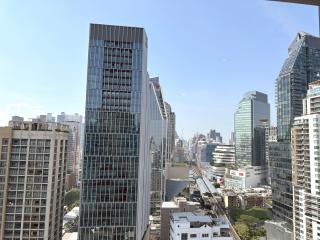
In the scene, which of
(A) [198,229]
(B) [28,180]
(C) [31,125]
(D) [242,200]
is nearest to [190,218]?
(A) [198,229]

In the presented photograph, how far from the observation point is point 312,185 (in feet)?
37.5

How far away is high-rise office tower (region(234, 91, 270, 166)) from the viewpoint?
106 feet

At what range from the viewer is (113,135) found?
10.7 m

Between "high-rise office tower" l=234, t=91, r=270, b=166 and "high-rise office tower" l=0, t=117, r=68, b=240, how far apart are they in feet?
87.8

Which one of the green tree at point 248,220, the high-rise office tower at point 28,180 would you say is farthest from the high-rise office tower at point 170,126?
the high-rise office tower at point 28,180

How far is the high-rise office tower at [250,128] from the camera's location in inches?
1277

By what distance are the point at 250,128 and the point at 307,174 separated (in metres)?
22.6

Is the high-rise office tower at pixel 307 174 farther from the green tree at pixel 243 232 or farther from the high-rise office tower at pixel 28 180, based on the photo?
the high-rise office tower at pixel 28 180

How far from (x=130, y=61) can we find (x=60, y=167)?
16.0 feet

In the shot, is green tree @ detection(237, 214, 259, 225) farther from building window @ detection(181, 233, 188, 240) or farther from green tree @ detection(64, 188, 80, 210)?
green tree @ detection(64, 188, 80, 210)

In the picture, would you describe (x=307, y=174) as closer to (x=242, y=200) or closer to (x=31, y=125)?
(x=242, y=200)

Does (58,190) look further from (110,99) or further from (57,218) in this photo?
(110,99)

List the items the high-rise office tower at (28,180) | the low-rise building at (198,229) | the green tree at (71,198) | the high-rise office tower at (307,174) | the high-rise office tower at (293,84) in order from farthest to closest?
the green tree at (71,198) → the high-rise office tower at (293,84) → the high-rise office tower at (307,174) → the low-rise building at (198,229) → the high-rise office tower at (28,180)

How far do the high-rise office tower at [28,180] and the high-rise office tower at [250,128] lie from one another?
26.8m
